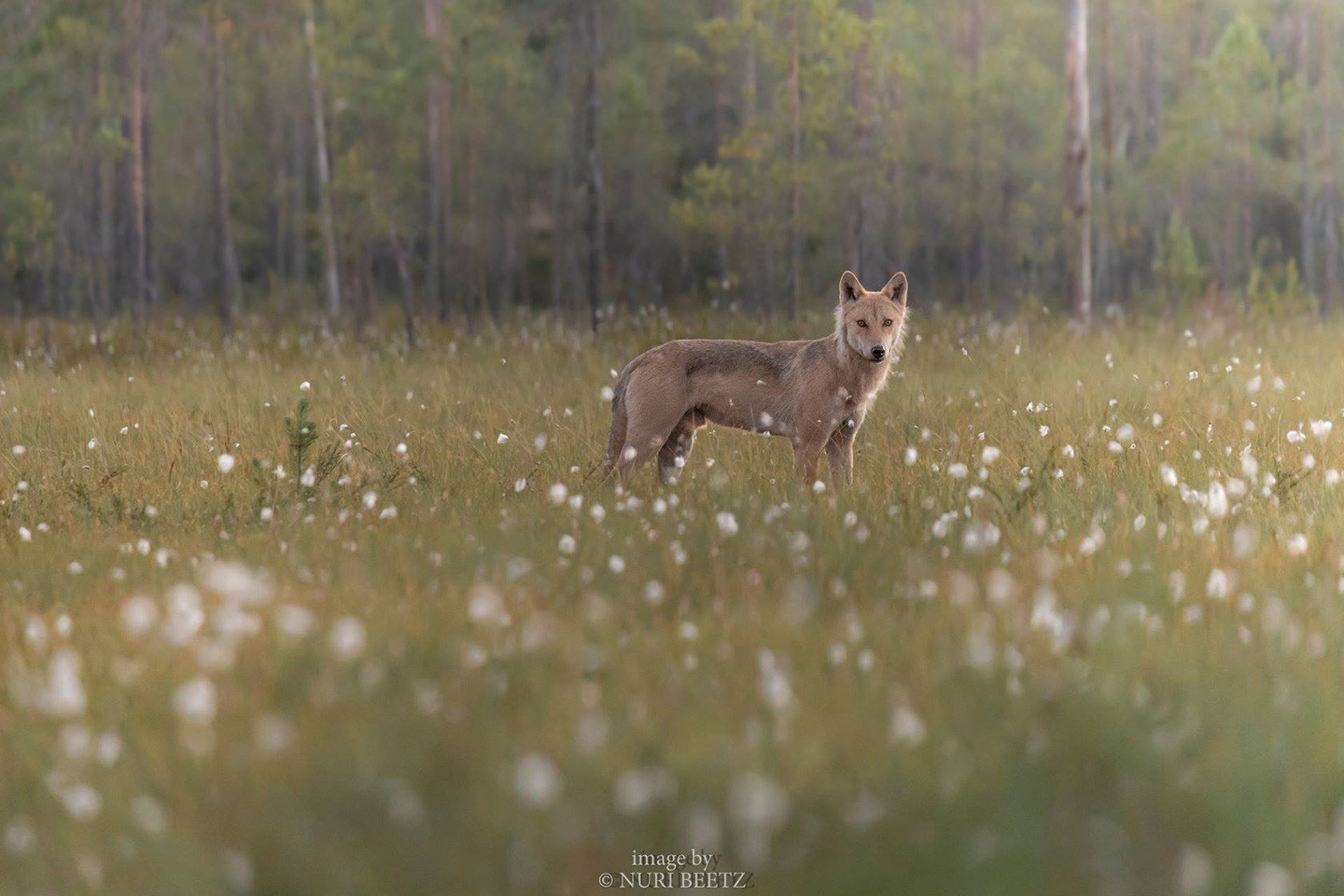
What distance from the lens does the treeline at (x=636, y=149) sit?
78.1 feet

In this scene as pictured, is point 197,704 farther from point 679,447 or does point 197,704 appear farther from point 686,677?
point 679,447

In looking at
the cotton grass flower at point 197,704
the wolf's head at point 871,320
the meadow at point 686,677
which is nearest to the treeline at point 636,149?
the wolf's head at point 871,320

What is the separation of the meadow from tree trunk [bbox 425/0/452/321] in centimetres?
2021

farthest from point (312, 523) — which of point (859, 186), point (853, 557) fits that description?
point (859, 186)

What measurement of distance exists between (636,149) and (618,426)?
111 ft

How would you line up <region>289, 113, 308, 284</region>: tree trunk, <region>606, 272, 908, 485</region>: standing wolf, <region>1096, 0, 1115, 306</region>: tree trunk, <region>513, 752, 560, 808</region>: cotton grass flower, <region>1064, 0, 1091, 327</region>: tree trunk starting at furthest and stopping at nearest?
<region>289, 113, 308, 284</region>: tree trunk, <region>1096, 0, 1115, 306</region>: tree trunk, <region>1064, 0, 1091, 327</region>: tree trunk, <region>606, 272, 908, 485</region>: standing wolf, <region>513, 752, 560, 808</region>: cotton grass flower

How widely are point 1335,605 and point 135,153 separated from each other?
81.5 ft

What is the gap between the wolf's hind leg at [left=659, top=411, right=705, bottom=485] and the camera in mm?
8664

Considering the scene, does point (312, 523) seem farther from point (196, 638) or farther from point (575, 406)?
point (575, 406)

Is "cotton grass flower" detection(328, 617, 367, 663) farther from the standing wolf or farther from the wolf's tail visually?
the wolf's tail

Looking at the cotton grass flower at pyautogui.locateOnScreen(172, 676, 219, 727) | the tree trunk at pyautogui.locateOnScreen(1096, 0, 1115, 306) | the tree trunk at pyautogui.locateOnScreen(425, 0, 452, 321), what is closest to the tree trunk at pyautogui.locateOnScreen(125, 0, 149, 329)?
the tree trunk at pyautogui.locateOnScreen(425, 0, 452, 321)

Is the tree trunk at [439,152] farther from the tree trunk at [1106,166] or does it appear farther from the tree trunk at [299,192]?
the tree trunk at [1106,166]

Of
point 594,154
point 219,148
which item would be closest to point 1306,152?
point 594,154

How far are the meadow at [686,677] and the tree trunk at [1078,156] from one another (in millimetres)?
11262
